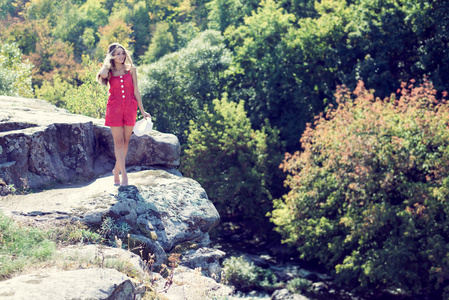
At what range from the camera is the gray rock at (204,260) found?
6.40 m

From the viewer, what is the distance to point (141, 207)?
6.43 metres

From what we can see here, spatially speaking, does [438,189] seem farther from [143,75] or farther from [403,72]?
[143,75]

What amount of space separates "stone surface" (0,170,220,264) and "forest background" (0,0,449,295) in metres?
8.84

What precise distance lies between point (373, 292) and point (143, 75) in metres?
16.2

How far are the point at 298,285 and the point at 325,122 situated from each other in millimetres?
6281

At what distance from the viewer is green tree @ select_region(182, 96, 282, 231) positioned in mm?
20672

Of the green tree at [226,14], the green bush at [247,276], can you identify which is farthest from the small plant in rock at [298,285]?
the green tree at [226,14]

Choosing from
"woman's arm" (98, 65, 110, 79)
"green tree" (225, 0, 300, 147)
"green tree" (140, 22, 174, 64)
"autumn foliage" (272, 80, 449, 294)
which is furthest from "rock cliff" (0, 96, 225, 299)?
"green tree" (140, 22, 174, 64)

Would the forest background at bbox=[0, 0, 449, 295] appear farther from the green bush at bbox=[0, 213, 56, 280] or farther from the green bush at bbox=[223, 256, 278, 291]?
the green bush at bbox=[0, 213, 56, 280]

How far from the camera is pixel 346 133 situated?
15406mm

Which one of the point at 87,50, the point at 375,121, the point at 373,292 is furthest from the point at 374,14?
the point at 87,50

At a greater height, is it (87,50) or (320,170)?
(87,50)

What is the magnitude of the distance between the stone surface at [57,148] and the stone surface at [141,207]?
416mm

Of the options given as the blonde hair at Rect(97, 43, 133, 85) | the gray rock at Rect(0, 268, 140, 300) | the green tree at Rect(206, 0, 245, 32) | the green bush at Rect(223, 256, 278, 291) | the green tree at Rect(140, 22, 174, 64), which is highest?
the green tree at Rect(206, 0, 245, 32)
